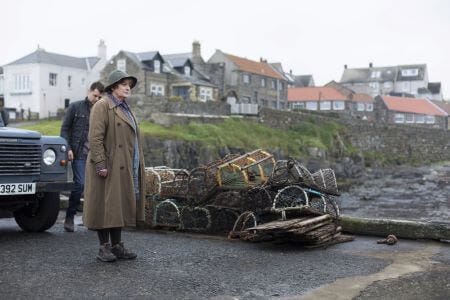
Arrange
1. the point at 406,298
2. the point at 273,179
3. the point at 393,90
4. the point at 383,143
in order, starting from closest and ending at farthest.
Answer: the point at 406,298 < the point at 273,179 < the point at 383,143 < the point at 393,90

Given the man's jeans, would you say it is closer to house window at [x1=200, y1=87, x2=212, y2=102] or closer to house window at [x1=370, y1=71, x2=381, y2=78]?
house window at [x1=200, y1=87, x2=212, y2=102]

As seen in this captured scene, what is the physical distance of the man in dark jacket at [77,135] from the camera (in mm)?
8188

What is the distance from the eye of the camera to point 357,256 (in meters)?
6.61

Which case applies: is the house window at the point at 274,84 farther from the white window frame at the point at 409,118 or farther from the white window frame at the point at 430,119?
the white window frame at the point at 430,119

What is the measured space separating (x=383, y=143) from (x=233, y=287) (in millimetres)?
62332

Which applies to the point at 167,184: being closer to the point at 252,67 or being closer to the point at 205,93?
the point at 205,93

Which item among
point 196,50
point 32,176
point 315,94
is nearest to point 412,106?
point 315,94

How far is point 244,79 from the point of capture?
64.9 m

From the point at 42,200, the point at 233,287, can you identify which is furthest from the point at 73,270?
the point at 42,200

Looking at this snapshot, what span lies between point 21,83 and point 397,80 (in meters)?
80.0

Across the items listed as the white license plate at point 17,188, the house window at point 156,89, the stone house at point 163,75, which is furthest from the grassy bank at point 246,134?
the white license plate at point 17,188

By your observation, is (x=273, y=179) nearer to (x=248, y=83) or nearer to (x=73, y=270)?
(x=73, y=270)

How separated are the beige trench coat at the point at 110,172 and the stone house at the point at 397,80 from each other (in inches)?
4247

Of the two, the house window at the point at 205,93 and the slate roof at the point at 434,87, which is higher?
the slate roof at the point at 434,87
